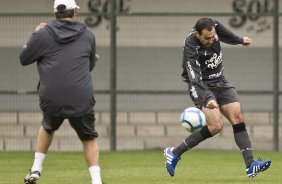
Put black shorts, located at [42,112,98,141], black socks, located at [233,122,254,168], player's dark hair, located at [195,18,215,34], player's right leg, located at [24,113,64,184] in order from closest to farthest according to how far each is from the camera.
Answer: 1. black shorts, located at [42,112,98,141]
2. player's right leg, located at [24,113,64,184]
3. player's dark hair, located at [195,18,215,34]
4. black socks, located at [233,122,254,168]

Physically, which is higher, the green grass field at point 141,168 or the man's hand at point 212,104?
the man's hand at point 212,104

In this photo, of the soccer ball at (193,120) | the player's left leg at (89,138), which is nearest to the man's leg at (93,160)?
the player's left leg at (89,138)

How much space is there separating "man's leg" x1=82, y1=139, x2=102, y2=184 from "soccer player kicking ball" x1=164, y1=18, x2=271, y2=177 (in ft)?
6.99

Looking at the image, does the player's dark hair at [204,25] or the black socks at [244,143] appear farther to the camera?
the black socks at [244,143]

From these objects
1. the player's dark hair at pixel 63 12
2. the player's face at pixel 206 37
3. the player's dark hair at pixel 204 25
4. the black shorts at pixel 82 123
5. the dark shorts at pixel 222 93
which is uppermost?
the player's dark hair at pixel 63 12

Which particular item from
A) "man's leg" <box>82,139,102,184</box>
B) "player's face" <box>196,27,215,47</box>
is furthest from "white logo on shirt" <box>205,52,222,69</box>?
"man's leg" <box>82,139,102,184</box>

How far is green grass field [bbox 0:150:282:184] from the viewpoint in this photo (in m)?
12.6

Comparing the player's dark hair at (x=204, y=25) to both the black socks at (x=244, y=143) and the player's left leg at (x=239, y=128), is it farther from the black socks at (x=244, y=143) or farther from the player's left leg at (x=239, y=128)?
the black socks at (x=244, y=143)

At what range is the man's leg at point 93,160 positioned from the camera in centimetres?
1043

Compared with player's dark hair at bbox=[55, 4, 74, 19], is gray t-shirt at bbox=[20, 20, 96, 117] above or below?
below

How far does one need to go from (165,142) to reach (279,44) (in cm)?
296

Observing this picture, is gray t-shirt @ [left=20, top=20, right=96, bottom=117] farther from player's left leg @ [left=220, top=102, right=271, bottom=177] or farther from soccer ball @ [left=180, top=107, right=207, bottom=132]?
soccer ball @ [left=180, top=107, right=207, bottom=132]

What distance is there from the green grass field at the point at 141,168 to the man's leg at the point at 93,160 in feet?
5.61

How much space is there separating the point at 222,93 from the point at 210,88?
156mm
